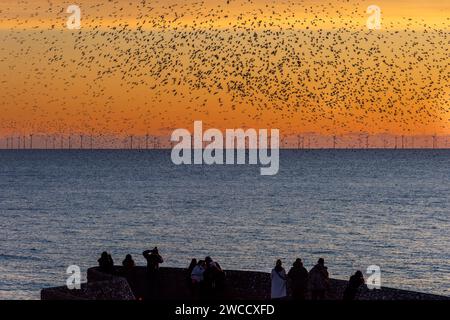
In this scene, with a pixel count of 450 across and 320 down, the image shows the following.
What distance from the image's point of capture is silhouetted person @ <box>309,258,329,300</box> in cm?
2478

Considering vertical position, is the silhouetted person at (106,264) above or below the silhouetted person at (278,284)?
above

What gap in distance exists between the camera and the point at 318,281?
81.7 feet

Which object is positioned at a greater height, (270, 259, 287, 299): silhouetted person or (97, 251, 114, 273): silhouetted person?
(97, 251, 114, 273): silhouetted person

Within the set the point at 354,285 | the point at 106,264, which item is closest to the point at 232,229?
the point at 106,264

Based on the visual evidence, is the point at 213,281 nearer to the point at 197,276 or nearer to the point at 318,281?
the point at 197,276

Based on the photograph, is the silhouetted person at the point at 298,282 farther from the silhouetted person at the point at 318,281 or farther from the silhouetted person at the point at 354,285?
the silhouetted person at the point at 354,285

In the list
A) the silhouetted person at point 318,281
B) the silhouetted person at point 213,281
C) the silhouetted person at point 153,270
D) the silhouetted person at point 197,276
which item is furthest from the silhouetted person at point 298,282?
the silhouetted person at point 153,270

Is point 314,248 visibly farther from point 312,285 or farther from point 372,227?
point 312,285


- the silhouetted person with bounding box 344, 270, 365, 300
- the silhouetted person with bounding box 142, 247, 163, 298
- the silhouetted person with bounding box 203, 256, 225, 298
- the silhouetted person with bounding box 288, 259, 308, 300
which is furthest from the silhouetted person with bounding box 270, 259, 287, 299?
the silhouetted person with bounding box 142, 247, 163, 298

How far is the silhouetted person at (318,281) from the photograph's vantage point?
2478cm

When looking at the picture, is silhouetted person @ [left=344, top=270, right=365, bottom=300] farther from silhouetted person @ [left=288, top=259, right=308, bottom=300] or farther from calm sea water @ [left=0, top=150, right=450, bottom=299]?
calm sea water @ [left=0, top=150, right=450, bottom=299]

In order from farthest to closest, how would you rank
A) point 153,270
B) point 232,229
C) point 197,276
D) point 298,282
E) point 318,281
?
point 232,229 < point 153,270 < point 197,276 < point 298,282 < point 318,281

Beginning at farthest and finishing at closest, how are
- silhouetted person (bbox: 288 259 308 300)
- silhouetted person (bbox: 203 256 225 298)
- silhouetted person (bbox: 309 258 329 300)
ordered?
silhouetted person (bbox: 288 259 308 300), silhouetted person (bbox: 203 256 225 298), silhouetted person (bbox: 309 258 329 300)

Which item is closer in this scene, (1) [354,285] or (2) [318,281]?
(1) [354,285]
